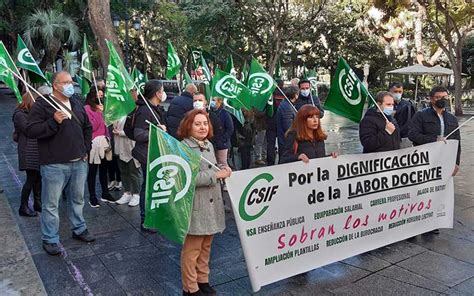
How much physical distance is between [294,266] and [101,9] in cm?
727

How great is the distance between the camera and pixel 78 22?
24.2m

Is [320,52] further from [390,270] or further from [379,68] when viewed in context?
[390,270]

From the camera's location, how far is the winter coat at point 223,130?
638cm

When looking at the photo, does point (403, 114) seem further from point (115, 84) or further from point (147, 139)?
point (115, 84)

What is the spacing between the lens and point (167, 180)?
3.17m

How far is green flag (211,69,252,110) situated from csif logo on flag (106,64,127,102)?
85.6 inches

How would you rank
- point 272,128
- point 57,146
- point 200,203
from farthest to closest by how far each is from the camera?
point 272,128, point 57,146, point 200,203

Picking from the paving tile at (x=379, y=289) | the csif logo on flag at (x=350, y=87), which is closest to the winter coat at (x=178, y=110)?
the csif logo on flag at (x=350, y=87)

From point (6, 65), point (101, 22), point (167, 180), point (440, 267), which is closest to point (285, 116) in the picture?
point (440, 267)

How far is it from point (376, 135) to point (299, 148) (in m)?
1.03

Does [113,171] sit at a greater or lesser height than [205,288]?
greater

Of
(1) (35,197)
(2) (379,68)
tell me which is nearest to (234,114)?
(1) (35,197)

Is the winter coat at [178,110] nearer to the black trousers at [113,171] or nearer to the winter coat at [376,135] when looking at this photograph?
the black trousers at [113,171]

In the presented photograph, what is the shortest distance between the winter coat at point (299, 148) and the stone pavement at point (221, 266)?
111 centimetres
